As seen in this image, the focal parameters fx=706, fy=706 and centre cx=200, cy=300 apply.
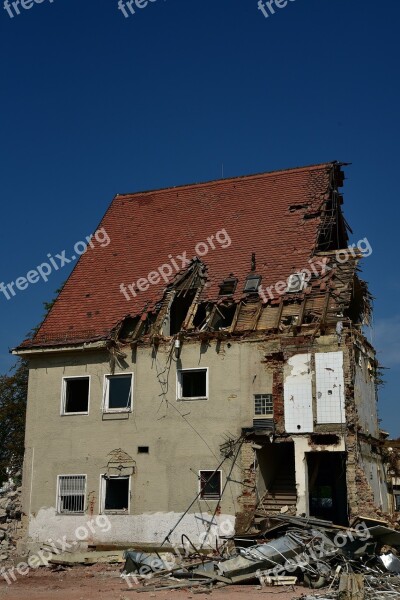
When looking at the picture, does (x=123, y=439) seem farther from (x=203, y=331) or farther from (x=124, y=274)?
(x=124, y=274)

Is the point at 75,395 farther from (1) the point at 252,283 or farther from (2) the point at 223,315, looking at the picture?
(1) the point at 252,283

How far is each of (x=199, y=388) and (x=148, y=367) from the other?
6.03 ft

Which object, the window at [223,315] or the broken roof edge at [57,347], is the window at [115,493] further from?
the window at [223,315]

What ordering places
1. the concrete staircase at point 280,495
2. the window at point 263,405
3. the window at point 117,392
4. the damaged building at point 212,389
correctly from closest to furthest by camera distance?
the concrete staircase at point 280,495
the damaged building at point 212,389
the window at point 263,405
the window at point 117,392

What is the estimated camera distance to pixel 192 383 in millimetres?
23031

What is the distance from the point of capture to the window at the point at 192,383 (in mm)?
22672

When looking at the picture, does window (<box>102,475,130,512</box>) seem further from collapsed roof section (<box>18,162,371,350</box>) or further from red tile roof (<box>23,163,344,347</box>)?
red tile roof (<box>23,163,344,347</box>)

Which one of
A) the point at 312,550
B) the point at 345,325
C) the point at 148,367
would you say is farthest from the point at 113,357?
the point at 312,550

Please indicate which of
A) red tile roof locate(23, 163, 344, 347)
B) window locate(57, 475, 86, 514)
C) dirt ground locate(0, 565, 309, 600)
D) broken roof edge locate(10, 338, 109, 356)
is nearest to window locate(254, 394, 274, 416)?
red tile roof locate(23, 163, 344, 347)

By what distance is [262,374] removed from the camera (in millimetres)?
21875

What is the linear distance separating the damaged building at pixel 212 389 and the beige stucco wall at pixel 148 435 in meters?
0.04

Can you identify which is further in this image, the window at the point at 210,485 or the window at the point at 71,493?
the window at the point at 71,493

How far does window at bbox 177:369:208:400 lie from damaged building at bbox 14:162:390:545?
0.05 metres

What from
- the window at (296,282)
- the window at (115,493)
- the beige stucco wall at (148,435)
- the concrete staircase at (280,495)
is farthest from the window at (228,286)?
the window at (115,493)
